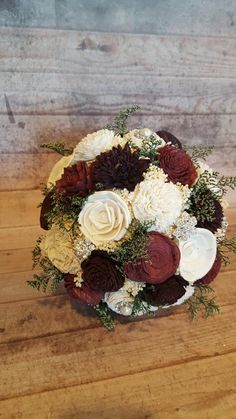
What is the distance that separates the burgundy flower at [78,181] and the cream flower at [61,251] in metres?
0.12

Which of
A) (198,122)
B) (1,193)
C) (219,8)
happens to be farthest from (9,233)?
(219,8)

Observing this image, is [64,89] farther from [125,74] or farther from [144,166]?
[144,166]

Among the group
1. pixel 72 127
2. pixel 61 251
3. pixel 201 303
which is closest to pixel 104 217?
pixel 61 251

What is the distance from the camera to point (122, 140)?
3.25ft

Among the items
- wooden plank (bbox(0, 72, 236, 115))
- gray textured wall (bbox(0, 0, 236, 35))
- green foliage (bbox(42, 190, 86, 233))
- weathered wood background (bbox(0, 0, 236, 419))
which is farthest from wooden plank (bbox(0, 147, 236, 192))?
green foliage (bbox(42, 190, 86, 233))

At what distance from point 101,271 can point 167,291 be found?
163mm

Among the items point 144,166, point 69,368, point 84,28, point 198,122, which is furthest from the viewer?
point 198,122

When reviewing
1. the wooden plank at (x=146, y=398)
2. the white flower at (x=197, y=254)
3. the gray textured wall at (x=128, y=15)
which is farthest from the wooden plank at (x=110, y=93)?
the wooden plank at (x=146, y=398)

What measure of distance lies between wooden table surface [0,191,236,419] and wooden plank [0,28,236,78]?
25.8 inches

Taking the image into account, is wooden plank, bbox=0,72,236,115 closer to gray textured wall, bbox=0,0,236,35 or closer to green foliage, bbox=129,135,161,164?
gray textured wall, bbox=0,0,236,35

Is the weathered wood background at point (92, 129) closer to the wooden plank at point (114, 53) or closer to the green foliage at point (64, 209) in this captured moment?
the wooden plank at point (114, 53)

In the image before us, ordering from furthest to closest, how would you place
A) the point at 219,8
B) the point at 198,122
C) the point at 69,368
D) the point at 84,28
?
1. the point at 198,122
2. the point at 219,8
3. the point at 84,28
4. the point at 69,368

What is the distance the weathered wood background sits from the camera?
98 centimetres

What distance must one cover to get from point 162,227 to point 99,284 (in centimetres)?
18
